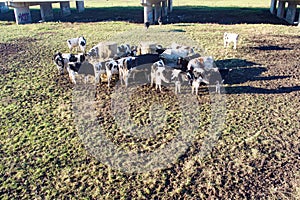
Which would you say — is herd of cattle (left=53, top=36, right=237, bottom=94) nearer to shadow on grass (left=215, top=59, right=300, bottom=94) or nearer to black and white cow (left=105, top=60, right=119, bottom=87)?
black and white cow (left=105, top=60, right=119, bottom=87)

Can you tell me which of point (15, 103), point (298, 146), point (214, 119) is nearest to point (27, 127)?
point (15, 103)

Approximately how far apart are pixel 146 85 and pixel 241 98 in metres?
4.02

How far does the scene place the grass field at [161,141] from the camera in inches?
297

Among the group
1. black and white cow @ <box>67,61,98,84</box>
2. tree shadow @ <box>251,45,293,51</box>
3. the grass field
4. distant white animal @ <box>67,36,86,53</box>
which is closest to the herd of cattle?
black and white cow @ <box>67,61,98,84</box>

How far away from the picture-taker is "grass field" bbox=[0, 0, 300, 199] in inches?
297

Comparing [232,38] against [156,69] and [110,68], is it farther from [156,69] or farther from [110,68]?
[110,68]

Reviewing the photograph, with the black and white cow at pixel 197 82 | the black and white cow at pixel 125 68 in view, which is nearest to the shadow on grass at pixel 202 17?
the black and white cow at pixel 125 68

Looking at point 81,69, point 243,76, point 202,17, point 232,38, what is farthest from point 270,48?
point 202,17

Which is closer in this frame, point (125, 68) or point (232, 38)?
point (125, 68)

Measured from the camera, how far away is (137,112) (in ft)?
36.4

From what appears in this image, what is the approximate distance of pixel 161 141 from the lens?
9414 millimetres

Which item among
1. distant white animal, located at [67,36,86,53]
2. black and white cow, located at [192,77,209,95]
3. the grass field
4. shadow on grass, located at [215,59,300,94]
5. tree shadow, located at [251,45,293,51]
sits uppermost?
distant white animal, located at [67,36,86,53]

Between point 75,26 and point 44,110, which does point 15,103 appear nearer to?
point 44,110

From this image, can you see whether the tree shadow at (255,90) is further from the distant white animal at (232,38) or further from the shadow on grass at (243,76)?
the distant white animal at (232,38)
